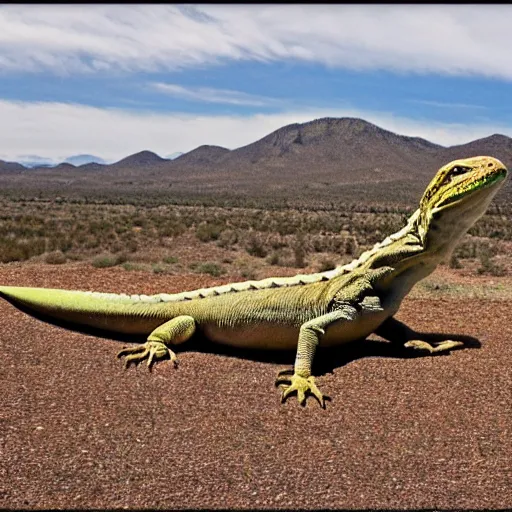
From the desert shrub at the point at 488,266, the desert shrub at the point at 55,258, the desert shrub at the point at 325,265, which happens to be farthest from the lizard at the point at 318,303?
the desert shrub at the point at 55,258

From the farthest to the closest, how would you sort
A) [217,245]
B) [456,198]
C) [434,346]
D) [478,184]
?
[217,245], [434,346], [456,198], [478,184]

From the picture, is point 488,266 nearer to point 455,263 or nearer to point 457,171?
point 455,263

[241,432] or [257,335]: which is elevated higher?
[257,335]

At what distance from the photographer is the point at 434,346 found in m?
7.59

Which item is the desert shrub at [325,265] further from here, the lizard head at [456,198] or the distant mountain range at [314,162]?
the distant mountain range at [314,162]

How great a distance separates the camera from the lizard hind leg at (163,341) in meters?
6.89

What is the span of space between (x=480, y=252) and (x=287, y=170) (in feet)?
404

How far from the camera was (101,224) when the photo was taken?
98.8 ft

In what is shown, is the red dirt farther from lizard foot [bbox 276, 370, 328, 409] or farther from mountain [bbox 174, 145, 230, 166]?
mountain [bbox 174, 145, 230, 166]

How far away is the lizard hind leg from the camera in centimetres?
689

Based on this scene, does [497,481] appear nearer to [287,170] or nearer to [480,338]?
[480,338]

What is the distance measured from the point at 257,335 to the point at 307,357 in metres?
0.93

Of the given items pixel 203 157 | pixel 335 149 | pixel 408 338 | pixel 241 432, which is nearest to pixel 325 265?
pixel 408 338

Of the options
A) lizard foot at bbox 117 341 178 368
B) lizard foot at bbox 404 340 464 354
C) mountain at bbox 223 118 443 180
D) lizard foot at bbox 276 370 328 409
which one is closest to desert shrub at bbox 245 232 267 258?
lizard foot at bbox 404 340 464 354
